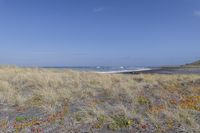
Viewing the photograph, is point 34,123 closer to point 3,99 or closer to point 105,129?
point 105,129

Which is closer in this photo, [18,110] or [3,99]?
[18,110]

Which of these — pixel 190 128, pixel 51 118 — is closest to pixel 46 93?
pixel 51 118

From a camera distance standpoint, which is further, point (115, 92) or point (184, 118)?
point (115, 92)

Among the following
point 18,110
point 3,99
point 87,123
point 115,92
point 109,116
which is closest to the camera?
point 87,123

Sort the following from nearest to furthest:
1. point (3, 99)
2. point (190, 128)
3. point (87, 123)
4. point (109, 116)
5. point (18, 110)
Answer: point (190, 128), point (87, 123), point (109, 116), point (18, 110), point (3, 99)

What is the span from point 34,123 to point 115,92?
485cm

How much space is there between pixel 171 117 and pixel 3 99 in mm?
5948

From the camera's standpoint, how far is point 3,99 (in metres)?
8.16

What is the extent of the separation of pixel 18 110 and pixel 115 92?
434 cm

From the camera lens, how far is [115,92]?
9.77 meters

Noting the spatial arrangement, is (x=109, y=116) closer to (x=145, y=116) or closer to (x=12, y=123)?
(x=145, y=116)

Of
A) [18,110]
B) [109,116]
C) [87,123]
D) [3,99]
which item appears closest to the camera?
[87,123]

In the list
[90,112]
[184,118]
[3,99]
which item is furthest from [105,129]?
[3,99]

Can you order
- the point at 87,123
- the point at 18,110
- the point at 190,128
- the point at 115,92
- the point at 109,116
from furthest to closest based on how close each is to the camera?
the point at 115,92 → the point at 18,110 → the point at 109,116 → the point at 87,123 → the point at 190,128
